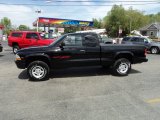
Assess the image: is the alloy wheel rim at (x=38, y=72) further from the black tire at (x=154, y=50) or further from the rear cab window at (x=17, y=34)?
the black tire at (x=154, y=50)

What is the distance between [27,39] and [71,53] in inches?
423

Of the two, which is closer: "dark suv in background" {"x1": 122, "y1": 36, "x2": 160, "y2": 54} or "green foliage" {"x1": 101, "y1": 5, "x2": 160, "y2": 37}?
"dark suv in background" {"x1": 122, "y1": 36, "x2": 160, "y2": 54}

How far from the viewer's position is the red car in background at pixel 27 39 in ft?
57.7

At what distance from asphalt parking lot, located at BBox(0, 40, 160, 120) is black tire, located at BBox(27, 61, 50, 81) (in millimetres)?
243

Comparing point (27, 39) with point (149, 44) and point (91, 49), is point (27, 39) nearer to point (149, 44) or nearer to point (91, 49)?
point (91, 49)

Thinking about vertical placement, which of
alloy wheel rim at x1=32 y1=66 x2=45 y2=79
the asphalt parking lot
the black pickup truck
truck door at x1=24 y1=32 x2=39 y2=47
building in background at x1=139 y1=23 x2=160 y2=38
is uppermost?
building in background at x1=139 y1=23 x2=160 y2=38

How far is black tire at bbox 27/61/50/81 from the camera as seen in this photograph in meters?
7.89

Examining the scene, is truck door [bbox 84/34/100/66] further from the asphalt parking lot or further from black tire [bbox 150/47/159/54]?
black tire [bbox 150/47/159/54]

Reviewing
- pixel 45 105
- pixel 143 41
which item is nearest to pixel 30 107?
pixel 45 105

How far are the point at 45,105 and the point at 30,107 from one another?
0.37 m

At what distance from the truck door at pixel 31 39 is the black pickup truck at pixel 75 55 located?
9.87 m

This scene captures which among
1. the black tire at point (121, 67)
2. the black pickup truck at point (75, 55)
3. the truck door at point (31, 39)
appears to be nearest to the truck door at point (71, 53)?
the black pickup truck at point (75, 55)

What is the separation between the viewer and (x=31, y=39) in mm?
17781

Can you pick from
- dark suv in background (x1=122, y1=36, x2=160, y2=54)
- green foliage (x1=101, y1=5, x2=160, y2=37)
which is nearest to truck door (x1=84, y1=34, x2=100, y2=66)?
dark suv in background (x1=122, y1=36, x2=160, y2=54)
